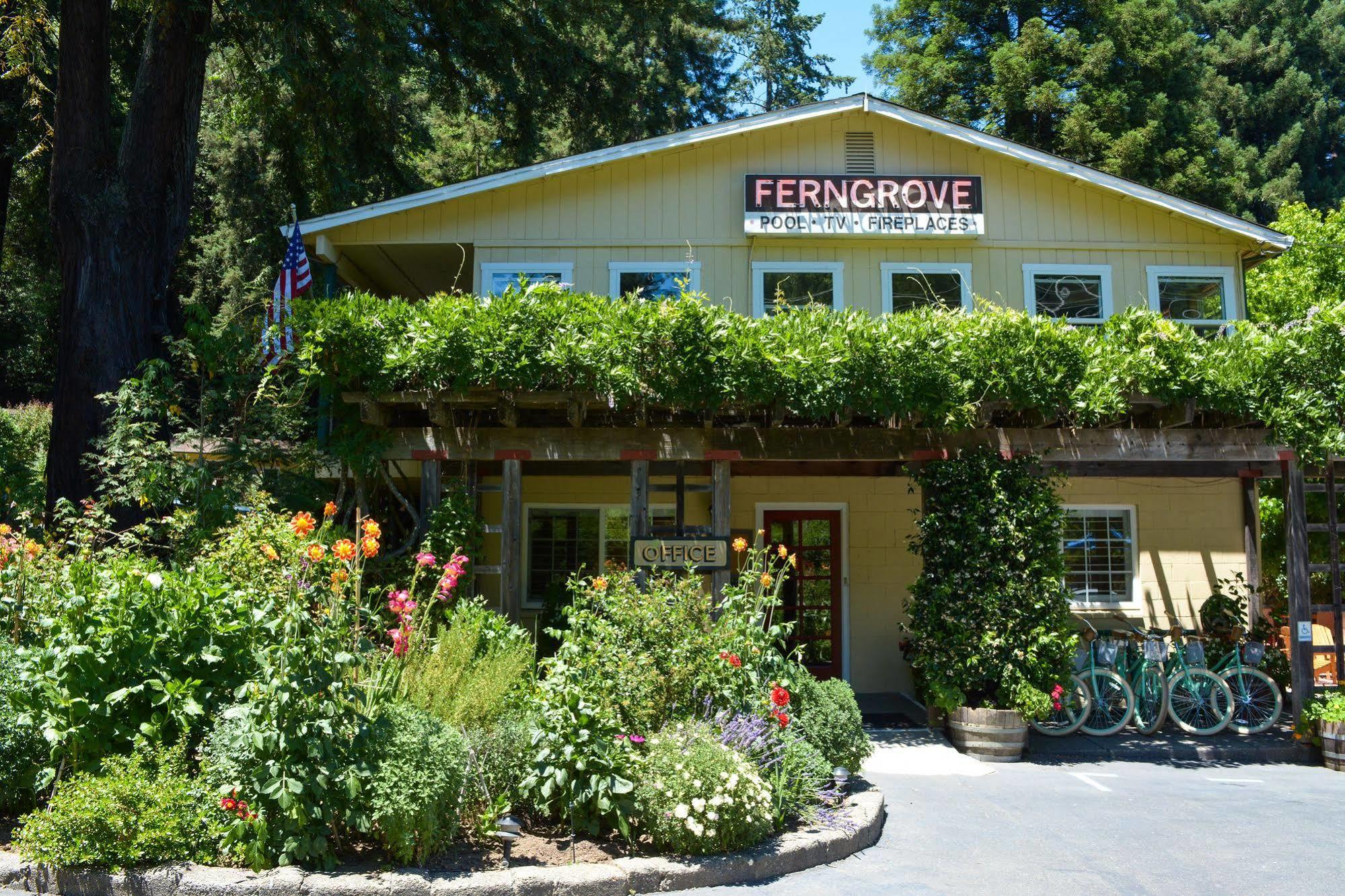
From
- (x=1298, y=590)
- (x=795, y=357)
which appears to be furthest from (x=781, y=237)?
(x=1298, y=590)

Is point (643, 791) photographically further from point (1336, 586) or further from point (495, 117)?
point (495, 117)

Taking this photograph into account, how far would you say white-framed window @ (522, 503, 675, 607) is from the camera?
12.1 m

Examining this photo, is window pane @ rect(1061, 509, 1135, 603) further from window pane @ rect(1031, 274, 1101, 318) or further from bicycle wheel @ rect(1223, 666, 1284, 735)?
window pane @ rect(1031, 274, 1101, 318)

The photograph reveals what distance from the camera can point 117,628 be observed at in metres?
5.50

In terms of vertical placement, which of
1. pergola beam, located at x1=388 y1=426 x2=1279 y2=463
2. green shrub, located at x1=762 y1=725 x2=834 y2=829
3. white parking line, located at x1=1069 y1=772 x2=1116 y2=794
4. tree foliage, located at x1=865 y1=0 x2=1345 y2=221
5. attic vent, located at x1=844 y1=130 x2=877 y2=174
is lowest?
white parking line, located at x1=1069 y1=772 x2=1116 y2=794

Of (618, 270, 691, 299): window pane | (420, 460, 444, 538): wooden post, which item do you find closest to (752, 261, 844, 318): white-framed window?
(618, 270, 691, 299): window pane

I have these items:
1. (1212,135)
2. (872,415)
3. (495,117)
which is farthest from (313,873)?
(1212,135)

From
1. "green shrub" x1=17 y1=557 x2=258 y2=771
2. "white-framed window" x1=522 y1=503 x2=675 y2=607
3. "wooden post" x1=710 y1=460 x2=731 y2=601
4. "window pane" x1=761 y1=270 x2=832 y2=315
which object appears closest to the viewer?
"green shrub" x1=17 y1=557 x2=258 y2=771

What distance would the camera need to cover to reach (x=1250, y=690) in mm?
9953

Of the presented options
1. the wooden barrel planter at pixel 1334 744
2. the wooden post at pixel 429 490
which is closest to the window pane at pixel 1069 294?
the wooden barrel planter at pixel 1334 744

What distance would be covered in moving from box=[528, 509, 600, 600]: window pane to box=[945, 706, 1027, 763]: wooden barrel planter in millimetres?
5022

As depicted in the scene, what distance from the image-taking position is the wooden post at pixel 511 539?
9.25 metres

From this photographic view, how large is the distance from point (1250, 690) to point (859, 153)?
23.4 feet

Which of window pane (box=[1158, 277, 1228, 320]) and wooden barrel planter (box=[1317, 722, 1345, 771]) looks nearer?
wooden barrel planter (box=[1317, 722, 1345, 771])
